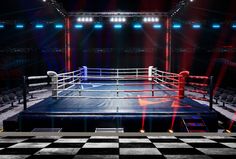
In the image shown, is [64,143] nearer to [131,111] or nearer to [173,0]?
[131,111]

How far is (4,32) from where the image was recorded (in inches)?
827

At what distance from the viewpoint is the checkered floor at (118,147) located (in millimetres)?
2639

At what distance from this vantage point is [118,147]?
3.05m

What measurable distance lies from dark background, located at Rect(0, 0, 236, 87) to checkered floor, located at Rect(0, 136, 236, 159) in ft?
55.1

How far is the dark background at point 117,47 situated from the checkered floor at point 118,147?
1679cm

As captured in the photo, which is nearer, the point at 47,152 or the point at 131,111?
the point at 47,152

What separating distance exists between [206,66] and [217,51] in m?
1.69

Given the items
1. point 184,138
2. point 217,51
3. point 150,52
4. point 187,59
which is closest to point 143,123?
point 184,138

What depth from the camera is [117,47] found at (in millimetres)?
20484

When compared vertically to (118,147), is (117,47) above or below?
above

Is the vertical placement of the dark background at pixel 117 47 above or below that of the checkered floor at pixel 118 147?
above

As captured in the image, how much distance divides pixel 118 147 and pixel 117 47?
17809mm

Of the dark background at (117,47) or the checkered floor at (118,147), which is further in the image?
the dark background at (117,47)

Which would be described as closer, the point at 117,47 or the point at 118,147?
the point at 118,147
